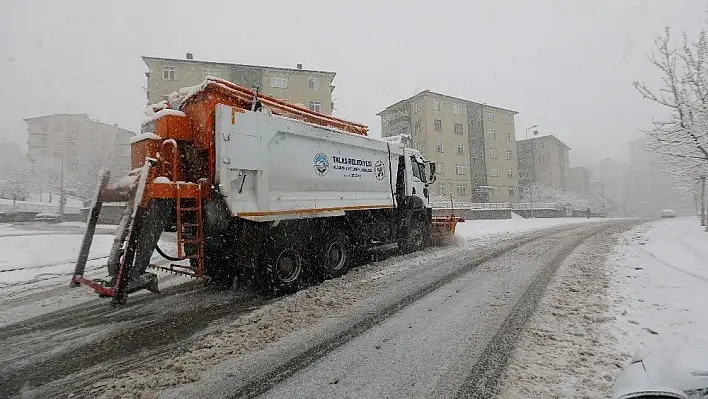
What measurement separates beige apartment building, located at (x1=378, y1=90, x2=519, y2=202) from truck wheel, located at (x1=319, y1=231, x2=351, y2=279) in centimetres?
3269

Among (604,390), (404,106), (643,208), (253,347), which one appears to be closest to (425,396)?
(604,390)

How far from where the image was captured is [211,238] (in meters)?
5.96

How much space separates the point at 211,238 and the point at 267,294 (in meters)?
1.30

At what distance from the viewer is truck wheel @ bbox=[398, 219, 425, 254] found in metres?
10.3

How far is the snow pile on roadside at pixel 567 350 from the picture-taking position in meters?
2.90

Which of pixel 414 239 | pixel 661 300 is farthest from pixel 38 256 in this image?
pixel 661 300

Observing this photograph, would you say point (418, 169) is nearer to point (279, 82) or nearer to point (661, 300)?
point (661, 300)

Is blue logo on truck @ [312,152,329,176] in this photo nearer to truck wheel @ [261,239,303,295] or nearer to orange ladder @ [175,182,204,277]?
truck wheel @ [261,239,303,295]

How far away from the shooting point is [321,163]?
7.17m

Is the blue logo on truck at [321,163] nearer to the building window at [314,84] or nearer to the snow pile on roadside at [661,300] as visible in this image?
the snow pile on roadside at [661,300]

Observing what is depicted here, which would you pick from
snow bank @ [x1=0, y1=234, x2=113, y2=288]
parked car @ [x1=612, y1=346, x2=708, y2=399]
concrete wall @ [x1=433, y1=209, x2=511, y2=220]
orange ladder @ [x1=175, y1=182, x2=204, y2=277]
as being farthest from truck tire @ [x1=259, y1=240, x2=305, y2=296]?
concrete wall @ [x1=433, y1=209, x2=511, y2=220]

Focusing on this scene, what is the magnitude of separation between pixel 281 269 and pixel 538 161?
63095mm

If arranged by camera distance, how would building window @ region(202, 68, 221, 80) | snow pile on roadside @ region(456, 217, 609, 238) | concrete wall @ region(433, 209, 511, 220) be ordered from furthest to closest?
1. building window @ region(202, 68, 221, 80)
2. concrete wall @ region(433, 209, 511, 220)
3. snow pile on roadside @ region(456, 217, 609, 238)

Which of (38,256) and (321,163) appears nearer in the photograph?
(321,163)
